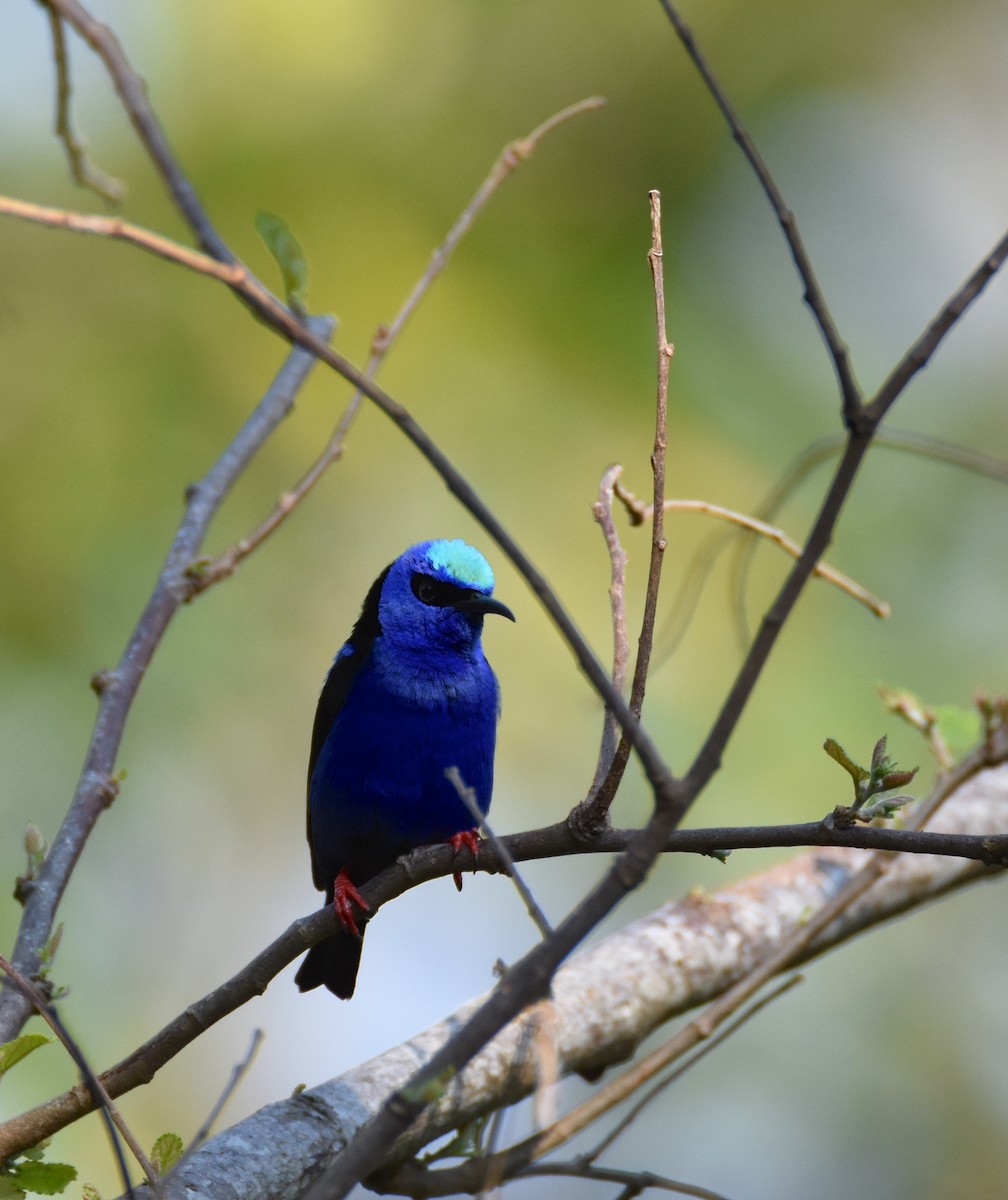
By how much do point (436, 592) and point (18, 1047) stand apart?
8.27 ft

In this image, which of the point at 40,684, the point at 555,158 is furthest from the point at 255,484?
the point at 555,158

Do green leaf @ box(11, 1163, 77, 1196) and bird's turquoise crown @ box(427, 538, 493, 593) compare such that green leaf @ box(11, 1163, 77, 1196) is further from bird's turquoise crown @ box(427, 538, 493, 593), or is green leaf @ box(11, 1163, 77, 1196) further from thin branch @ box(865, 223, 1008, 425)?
bird's turquoise crown @ box(427, 538, 493, 593)

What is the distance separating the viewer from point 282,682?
8.41 m

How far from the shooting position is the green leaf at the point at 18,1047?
2.49 m

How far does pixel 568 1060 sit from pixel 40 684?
4.64 m

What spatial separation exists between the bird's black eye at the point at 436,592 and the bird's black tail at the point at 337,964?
1.16 metres

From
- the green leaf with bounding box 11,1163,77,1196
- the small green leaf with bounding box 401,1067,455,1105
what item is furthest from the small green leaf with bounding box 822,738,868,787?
the green leaf with bounding box 11,1163,77,1196

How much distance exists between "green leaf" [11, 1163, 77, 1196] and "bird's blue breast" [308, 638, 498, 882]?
2.02m

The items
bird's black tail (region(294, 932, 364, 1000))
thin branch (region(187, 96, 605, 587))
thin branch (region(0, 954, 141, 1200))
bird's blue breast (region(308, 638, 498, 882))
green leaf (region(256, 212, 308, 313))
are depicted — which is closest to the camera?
thin branch (region(0, 954, 141, 1200))

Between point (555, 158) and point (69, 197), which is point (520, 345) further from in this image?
point (69, 197)

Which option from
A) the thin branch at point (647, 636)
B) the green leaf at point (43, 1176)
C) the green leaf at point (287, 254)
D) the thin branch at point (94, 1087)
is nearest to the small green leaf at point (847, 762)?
the thin branch at point (647, 636)

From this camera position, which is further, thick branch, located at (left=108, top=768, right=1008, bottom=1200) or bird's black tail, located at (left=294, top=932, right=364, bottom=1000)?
bird's black tail, located at (left=294, top=932, right=364, bottom=1000)

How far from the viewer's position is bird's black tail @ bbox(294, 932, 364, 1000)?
4734 mm

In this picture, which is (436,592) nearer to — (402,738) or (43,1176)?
(402,738)
